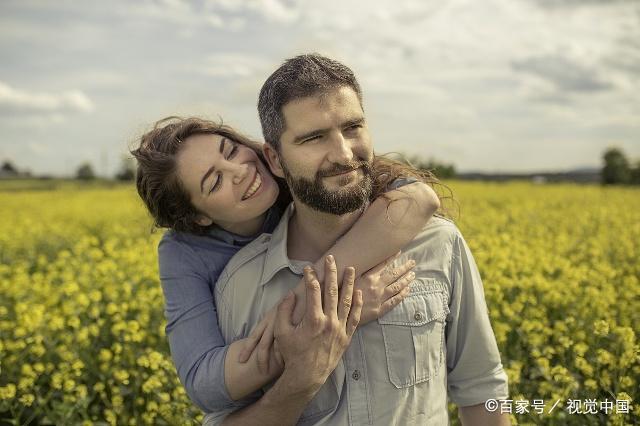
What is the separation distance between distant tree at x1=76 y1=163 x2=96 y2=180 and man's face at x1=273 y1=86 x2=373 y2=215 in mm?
49676

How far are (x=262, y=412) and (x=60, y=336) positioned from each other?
2.45 metres

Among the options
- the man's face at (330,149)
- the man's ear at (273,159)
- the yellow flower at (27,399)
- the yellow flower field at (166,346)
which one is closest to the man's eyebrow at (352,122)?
the man's face at (330,149)

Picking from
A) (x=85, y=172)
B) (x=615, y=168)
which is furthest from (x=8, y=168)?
(x=615, y=168)

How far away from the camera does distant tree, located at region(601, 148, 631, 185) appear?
34.6 meters

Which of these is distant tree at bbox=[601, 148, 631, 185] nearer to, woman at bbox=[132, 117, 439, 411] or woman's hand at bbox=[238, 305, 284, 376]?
woman at bbox=[132, 117, 439, 411]

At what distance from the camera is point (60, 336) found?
11.9 feet

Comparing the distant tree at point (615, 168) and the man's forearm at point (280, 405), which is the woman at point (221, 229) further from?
the distant tree at point (615, 168)

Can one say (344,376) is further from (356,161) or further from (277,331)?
(356,161)

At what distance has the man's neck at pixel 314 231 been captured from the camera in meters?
1.78

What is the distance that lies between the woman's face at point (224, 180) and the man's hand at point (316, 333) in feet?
1.71

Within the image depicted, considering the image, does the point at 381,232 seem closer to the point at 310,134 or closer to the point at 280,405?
the point at 310,134

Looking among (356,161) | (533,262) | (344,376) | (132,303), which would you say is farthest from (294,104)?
(533,262)

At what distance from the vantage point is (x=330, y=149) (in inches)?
62.0

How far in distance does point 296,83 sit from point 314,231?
1.44 feet
